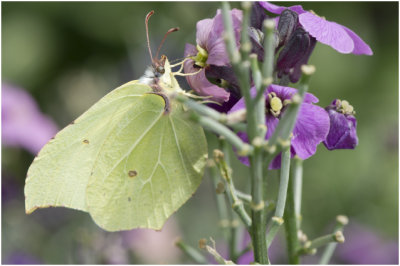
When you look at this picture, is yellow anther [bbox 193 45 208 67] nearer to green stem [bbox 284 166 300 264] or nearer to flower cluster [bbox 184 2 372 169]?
flower cluster [bbox 184 2 372 169]

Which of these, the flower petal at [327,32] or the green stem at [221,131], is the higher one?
the flower petal at [327,32]

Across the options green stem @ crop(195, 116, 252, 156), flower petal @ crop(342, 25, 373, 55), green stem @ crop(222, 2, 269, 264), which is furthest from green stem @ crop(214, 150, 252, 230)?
flower petal @ crop(342, 25, 373, 55)

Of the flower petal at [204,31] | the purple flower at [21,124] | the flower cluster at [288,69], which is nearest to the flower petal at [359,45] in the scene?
the flower cluster at [288,69]

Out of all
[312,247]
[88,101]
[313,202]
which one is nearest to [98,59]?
[88,101]

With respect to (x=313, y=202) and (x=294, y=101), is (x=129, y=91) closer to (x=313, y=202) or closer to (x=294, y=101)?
(x=294, y=101)

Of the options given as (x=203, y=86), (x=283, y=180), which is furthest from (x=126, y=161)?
(x=283, y=180)

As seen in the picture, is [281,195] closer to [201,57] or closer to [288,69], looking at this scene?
[288,69]

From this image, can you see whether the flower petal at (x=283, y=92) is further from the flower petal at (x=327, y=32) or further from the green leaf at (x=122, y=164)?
the green leaf at (x=122, y=164)
